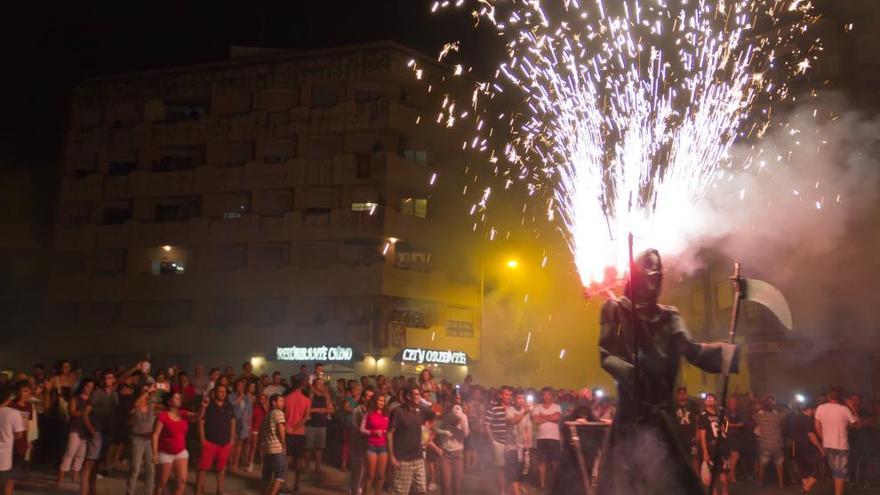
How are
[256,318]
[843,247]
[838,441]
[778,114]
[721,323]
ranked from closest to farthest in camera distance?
[838,441] < [843,247] < [778,114] < [721,323] < [256,318]

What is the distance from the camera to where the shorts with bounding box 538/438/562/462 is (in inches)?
535

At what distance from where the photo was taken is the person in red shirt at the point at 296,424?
1359 centimetres

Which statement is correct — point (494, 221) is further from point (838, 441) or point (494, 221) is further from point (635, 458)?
point (635, 458)

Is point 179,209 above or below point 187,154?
below

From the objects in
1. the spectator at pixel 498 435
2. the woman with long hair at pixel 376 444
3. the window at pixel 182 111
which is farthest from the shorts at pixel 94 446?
the window at pixel 182 111

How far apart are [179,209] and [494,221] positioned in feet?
50.4

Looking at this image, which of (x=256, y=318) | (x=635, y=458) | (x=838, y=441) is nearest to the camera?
(x=635, y=458)

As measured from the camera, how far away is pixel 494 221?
3862 cm

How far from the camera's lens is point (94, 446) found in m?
11.1

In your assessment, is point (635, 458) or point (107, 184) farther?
point (107, 184)

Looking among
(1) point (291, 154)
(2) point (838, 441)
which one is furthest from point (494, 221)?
(2) point (838, 441)

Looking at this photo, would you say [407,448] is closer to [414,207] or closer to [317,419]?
[317,419]

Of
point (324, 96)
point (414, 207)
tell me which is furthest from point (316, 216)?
point (324, 96)

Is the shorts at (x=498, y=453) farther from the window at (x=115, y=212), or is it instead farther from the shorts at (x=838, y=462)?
the window at (x=115, y=212)
